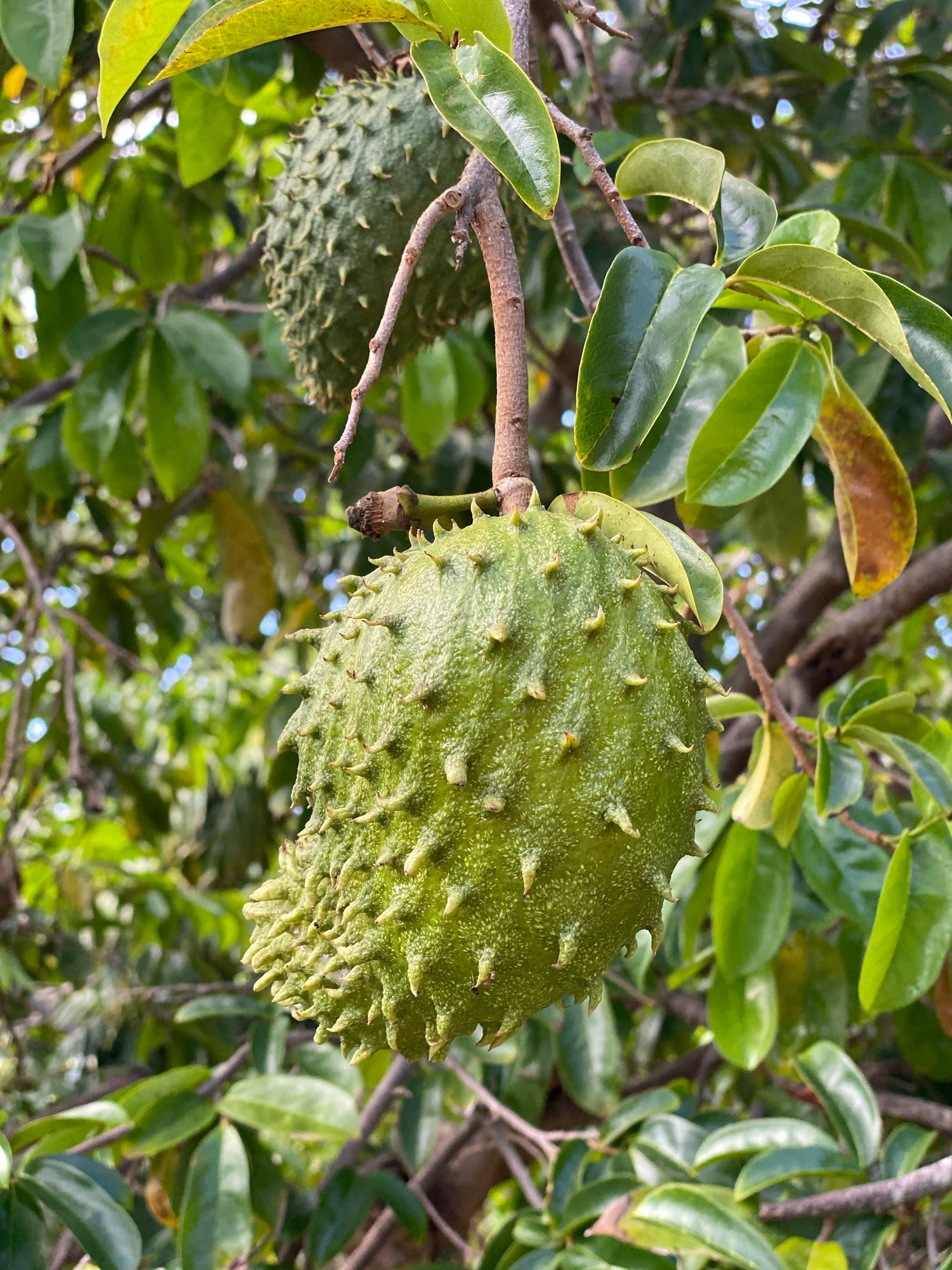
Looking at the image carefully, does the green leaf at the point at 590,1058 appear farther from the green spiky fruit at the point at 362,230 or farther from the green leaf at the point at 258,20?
the green leaf at the point at 258,20

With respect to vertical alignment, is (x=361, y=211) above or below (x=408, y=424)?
above

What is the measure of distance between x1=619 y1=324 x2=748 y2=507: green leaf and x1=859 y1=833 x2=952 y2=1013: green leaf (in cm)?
57

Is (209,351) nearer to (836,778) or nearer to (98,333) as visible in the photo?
(98,333)

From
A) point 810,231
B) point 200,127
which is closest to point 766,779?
point 810,231

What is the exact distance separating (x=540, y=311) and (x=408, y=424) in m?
0.50

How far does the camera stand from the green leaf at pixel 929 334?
40.8 inches

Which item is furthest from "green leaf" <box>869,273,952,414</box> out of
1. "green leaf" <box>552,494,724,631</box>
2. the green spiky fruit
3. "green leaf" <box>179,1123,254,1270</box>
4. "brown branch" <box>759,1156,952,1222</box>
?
"green leaf" <box>179,1123,254,1270</box>

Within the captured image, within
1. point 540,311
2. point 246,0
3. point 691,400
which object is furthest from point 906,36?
point 246,0

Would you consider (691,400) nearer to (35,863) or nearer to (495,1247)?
(495,1247)

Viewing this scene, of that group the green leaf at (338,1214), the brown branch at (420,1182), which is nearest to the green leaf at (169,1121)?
the green leaf at (338,1214)

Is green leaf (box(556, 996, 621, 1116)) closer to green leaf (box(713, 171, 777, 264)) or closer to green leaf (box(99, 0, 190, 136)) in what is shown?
green leaf (box(713, 171, 777, 264))

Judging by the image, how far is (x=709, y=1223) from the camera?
56.7 inches

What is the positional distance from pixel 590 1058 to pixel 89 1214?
1.14m

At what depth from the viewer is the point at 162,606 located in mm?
3756
